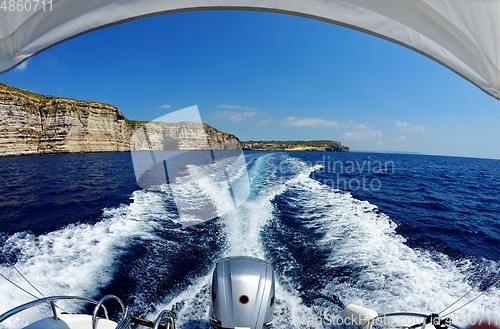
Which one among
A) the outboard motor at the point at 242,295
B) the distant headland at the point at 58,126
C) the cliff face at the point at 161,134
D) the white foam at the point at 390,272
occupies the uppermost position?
the distant headland at the point at 58,126

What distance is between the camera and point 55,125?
36.0m

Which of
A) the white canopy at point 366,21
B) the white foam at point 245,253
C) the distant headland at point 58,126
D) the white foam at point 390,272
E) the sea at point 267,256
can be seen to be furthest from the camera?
the distant headland at point 58,126

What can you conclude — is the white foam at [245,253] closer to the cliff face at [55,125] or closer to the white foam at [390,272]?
the white foam at [390,272]

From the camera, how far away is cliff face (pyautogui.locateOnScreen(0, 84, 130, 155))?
30109mm

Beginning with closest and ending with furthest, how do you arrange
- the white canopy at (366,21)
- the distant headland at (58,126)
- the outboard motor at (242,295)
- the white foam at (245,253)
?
the white canopy at (366,21) < the outboard motor at (242,295) < the white foam at (245,253) < the distant headland at (58,126)

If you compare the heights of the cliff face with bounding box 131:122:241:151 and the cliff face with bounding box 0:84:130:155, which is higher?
the cliff face with bounding box 0:84:130:155

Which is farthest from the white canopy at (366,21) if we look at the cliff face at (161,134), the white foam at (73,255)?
the cliff face at (161,134)

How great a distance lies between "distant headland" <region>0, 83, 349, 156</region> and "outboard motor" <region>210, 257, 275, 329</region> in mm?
22342

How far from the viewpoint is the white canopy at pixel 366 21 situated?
39.0 inches

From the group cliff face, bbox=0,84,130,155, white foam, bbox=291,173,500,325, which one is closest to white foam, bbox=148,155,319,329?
white foam, bbox=291,173,500,325

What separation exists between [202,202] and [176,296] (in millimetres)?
3589

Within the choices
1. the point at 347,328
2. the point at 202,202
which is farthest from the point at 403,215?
the point at 347,328

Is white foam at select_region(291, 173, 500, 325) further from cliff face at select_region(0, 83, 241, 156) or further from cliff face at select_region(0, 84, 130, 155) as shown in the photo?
cliff face at select_region(0, 84, 130, 155)

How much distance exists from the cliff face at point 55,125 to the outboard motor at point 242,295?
72.6ft
